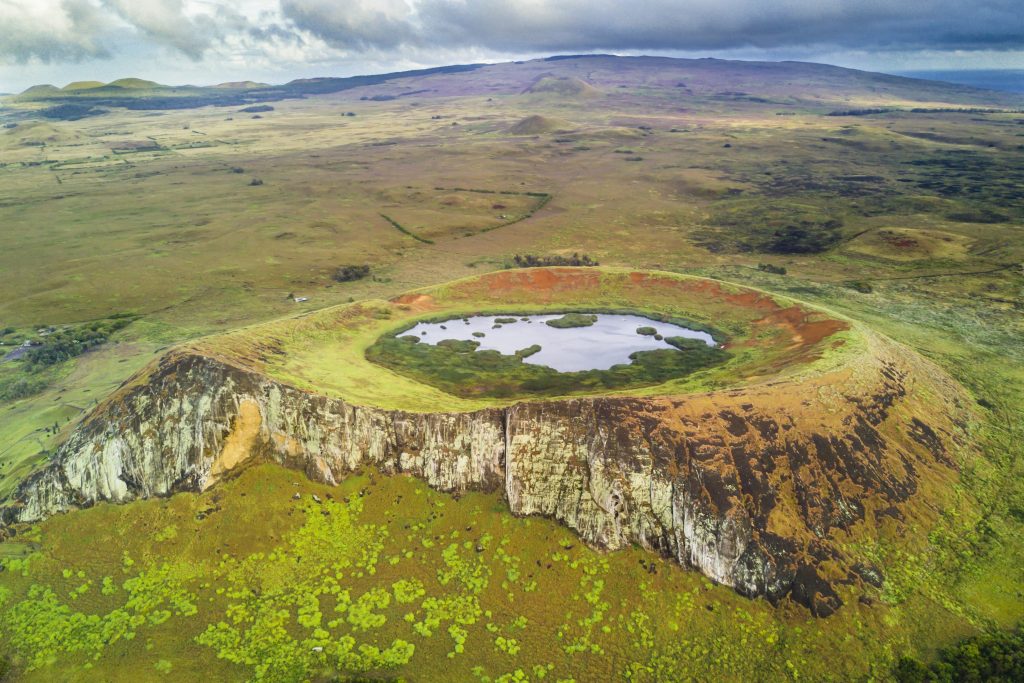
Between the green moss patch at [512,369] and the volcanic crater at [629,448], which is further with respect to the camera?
the green moss patch at [512,369]

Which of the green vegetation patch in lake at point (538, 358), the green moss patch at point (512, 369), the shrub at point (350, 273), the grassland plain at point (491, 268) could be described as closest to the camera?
the grassland plain at point (491, 268)

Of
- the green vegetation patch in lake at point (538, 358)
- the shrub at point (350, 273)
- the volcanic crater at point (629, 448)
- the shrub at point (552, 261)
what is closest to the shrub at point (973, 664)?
the volcanic crater at point (629, 448)

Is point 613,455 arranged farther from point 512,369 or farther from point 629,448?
point 512,369

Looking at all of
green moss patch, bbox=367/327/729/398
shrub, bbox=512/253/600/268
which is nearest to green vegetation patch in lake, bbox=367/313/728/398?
green moss patch, bbox=367/327/729/398

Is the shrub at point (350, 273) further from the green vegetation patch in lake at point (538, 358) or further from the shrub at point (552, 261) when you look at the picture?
the green vegetation patch in lake at point (538, 358)

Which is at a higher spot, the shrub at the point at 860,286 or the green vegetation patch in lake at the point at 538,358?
the green vegetation patch in lake at the point at 538,358

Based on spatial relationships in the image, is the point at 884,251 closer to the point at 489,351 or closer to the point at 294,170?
the point at 489,351

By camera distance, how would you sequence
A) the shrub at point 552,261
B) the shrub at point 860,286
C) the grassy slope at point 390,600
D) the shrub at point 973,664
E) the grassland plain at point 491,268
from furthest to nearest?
the shrub at point 552,261, the shrub at point 860,286, the grassland plain at point 491,268, the grassy slope at point 390,600, the shrub at point 973,664
